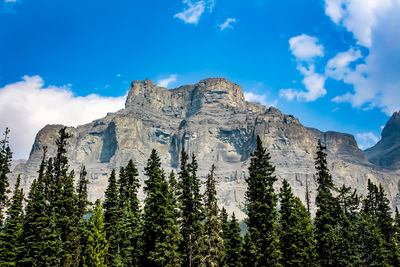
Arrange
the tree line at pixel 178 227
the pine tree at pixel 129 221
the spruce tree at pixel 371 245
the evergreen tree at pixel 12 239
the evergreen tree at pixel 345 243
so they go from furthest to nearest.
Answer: the spruce tree at pixel 371 245, the pine tree at pixel 129 221, the evergreen tree at pixel 12 239, the evergreen tree at pixel 345 243, the tree line at pixel 178 227

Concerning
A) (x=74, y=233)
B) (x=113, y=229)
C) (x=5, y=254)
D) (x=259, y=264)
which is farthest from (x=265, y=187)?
(x=5, y=254)

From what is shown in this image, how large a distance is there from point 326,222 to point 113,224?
26.6 meters

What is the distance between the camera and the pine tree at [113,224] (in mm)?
43438

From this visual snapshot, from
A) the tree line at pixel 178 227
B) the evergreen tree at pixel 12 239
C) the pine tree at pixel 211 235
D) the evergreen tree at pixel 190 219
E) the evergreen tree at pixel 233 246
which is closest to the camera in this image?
the tree line at pixel 178 227

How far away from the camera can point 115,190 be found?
5009cm

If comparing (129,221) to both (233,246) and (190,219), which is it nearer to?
(190,219)

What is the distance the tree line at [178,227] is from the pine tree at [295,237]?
0.12 metres

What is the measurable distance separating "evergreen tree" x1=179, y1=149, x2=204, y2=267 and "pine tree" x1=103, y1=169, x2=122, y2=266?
8029 mm

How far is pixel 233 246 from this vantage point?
55.8 meters

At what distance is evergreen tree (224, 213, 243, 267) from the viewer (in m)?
54.3

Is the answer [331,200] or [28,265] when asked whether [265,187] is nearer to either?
[331,200]

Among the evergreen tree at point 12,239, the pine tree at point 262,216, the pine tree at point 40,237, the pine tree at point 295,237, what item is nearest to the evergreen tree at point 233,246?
the pine tree at point 295,237

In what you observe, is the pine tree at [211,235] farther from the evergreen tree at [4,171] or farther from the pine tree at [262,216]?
the evergreen tree at [4,171]

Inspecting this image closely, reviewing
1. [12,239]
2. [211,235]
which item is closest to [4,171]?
[12,239]
